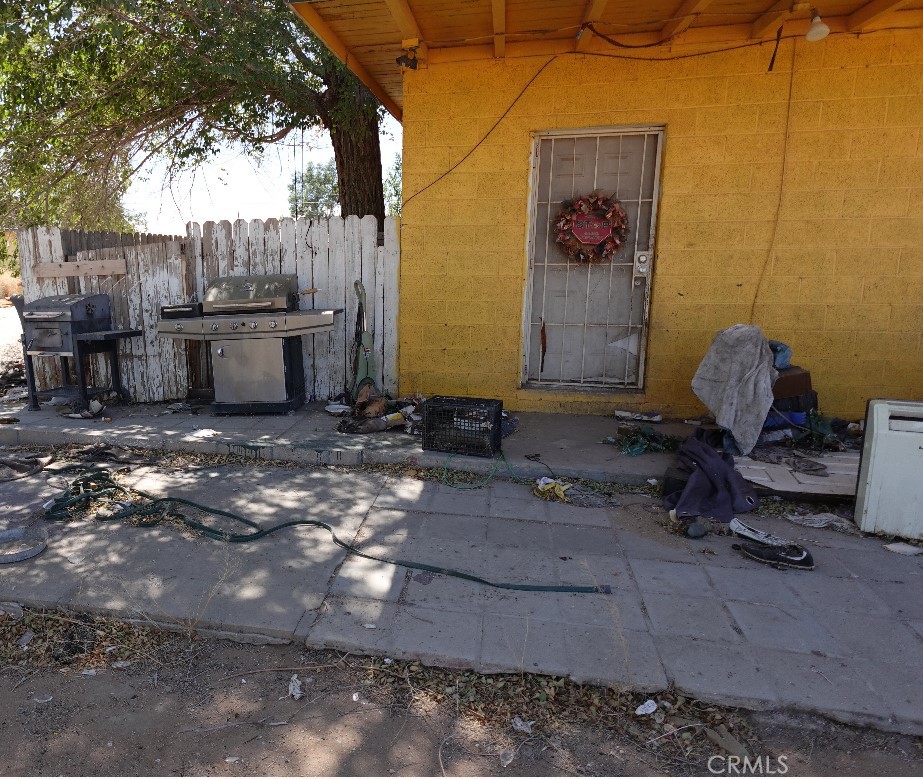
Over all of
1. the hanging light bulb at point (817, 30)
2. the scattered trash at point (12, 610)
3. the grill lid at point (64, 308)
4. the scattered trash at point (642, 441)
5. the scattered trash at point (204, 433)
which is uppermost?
the hanging light bulb at point (817, 30)

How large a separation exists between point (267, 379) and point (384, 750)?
14.5 feet

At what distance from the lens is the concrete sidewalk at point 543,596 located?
7.86 ft

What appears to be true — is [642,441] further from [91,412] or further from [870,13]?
[91,412]

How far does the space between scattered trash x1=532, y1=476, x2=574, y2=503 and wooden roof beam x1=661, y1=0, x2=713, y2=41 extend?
408 centimetres

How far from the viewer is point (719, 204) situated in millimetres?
5402

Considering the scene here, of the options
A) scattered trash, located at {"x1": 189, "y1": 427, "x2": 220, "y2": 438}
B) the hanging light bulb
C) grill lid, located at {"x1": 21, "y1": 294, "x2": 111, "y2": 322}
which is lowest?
scattered trash, located at {"x1": 189, "y1": 427, "x2": 220, "y2": 438}

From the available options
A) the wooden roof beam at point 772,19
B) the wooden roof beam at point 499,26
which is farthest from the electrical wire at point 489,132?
the wooden roof beam at point 772,19

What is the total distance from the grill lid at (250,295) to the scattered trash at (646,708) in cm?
476

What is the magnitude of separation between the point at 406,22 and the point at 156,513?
180 inches

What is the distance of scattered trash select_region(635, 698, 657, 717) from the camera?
2.21 meters

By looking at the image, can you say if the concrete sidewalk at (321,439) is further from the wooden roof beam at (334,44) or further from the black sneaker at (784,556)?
the wooden roof beam at (334,44)

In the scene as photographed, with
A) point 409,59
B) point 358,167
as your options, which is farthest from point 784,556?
point 358,167

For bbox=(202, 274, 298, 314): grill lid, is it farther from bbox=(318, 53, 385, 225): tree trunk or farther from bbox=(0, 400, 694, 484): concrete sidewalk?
bbox=(318, 53, 385, 225): tree trunk

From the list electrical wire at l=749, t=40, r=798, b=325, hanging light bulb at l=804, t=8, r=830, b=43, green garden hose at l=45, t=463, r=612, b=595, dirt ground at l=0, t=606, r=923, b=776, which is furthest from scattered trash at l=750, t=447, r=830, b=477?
hanging light bulb at l=804, t=8, r=830, b=43
